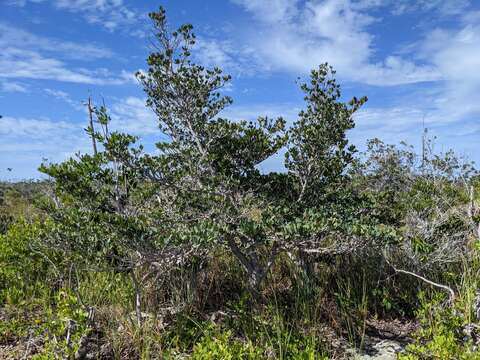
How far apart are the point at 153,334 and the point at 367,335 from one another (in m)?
2.36

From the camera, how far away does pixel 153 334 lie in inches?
161

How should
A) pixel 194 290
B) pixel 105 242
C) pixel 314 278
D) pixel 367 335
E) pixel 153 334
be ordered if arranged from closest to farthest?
pixel 105 242
pixel 153 334
pixel 367 335
pixel 194 290
pixel 314 278

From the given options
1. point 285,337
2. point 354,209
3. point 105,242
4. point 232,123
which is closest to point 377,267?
point 354,209

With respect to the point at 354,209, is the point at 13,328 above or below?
below

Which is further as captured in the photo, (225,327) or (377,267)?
(377,267)

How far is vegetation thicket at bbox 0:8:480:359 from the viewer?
385cm

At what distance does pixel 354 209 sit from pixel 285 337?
1.69 m

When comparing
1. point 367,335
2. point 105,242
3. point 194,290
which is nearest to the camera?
point 105,242

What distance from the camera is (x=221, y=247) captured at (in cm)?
498

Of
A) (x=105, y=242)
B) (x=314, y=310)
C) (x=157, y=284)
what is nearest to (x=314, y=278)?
(x=314, y=310)

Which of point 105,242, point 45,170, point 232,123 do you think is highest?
point 232,123

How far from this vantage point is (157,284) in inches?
202

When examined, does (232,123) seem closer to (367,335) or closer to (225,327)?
(225,327)

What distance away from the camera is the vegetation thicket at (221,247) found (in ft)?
12.6
